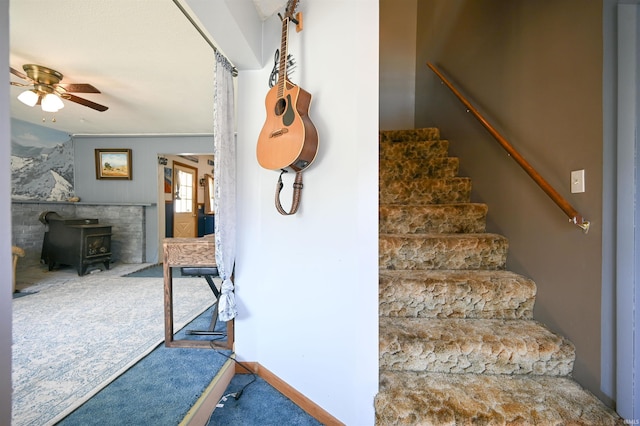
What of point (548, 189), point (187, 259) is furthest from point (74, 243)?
point (548, 189)

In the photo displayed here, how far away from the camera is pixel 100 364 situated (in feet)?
5.27

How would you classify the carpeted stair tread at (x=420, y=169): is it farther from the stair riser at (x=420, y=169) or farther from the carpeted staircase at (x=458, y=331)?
the carpeted staircase at (x=458, y=331)

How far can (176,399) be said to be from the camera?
133 centimetres

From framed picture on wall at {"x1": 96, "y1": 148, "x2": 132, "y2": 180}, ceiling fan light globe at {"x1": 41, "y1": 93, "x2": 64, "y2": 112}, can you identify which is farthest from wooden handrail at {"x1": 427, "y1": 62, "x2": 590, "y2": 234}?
framed picture on wall at {"x1": 96, "y1": 148, "x2": 132, "y2": 180}

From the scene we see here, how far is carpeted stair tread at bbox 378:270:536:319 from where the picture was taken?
1502 mm

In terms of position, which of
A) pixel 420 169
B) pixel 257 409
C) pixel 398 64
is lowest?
Result: pixel 257 409

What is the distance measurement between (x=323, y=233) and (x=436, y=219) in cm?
109

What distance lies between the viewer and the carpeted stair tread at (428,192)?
220cm

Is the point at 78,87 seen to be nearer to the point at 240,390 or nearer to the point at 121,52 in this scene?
the point at 121,52

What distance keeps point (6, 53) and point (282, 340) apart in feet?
5.07

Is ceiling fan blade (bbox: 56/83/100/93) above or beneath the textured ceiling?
beneath

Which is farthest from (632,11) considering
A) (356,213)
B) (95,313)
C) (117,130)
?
(117,130)

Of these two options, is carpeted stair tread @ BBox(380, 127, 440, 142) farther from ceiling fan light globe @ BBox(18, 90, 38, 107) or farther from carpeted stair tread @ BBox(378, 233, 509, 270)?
ceiling fan light globe @ BBox(18, 90, 38, 107)

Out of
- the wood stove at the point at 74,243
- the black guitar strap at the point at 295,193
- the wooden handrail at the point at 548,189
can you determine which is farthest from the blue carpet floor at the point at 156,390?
the wood stove at the point at 74,243
